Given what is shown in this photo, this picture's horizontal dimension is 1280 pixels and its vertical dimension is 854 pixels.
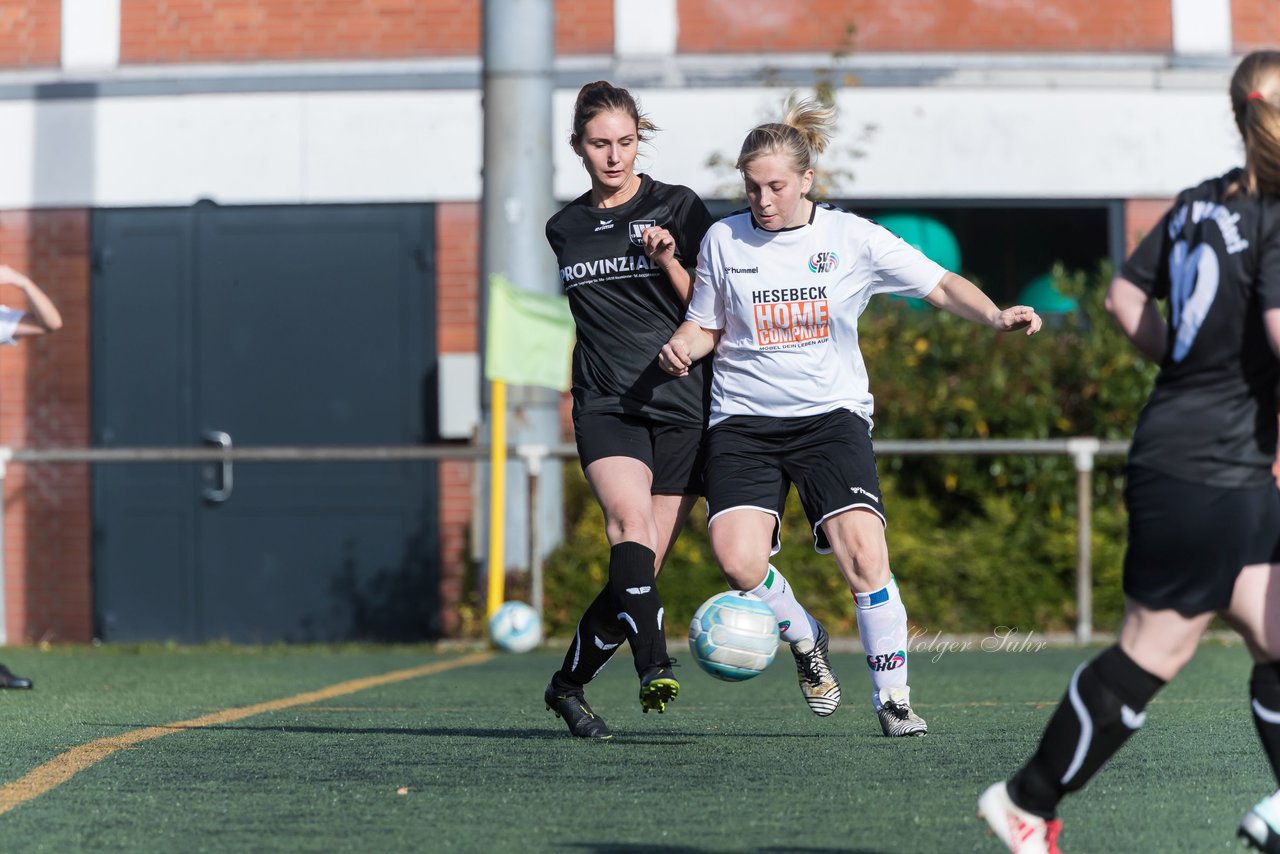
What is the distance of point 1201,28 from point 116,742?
1102 cm

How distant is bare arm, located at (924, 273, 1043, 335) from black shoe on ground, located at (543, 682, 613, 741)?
5.63 ft

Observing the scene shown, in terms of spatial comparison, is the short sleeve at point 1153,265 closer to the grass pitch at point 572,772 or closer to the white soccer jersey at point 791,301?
the grass pitch at point 572,772

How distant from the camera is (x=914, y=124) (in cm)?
1376

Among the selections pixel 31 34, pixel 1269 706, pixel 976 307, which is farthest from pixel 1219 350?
pixel 31 34

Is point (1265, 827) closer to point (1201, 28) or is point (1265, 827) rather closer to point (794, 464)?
point (794, 464)

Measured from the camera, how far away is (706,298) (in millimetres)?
5695

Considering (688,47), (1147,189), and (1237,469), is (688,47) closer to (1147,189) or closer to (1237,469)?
(1147,189)

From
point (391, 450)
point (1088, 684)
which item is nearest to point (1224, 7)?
point (391, 450)

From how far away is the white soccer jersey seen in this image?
223 inches

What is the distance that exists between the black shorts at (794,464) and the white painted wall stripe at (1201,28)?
9464 mm

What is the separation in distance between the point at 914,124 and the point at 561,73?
8.91ft

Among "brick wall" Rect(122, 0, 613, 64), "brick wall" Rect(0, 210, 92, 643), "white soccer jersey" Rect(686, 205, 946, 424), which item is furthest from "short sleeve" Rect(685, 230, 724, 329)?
"brick wall" Rect(0, 210, 92, 643)

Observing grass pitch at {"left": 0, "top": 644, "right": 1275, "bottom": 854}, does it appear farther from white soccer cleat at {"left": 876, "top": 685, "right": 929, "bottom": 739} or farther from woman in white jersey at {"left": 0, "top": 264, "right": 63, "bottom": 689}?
woman in white jersey at {"left": 0, "top": 264, "right": 63, "bottom": 689}

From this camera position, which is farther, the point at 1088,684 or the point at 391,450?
the point at 391,450
